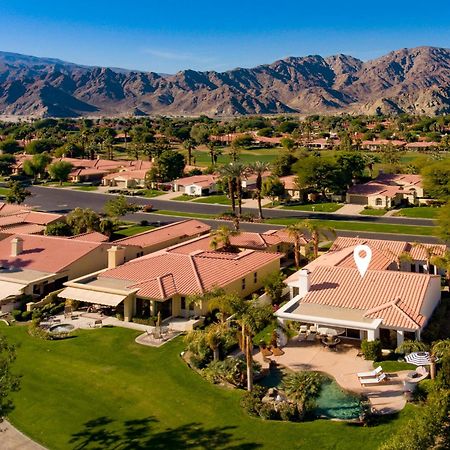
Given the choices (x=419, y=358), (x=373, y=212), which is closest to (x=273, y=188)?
(x=373, y=212)

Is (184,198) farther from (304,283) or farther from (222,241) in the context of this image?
(304,283)

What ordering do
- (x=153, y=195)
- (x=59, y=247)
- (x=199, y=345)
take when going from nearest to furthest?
1. (x=199, y=345)
2. (x=59, y=247)
3. (x=153, y=195)

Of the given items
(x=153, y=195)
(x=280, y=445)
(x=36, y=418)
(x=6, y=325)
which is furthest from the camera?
(x=153, y=195)

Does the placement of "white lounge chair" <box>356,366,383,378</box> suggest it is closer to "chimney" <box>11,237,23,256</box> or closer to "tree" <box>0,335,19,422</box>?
"tree" <box>0,335,19,422</box>

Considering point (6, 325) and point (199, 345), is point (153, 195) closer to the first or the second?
point (6, 325)

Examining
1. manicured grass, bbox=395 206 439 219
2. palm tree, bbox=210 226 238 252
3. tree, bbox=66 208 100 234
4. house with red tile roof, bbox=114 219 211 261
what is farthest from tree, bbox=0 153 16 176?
palm tree, bbox=210 226 238 252

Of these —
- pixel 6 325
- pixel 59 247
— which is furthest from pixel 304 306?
pixel 59 247

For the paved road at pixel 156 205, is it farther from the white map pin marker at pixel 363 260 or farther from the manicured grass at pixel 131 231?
the white map pin marker at pixel 363 260
